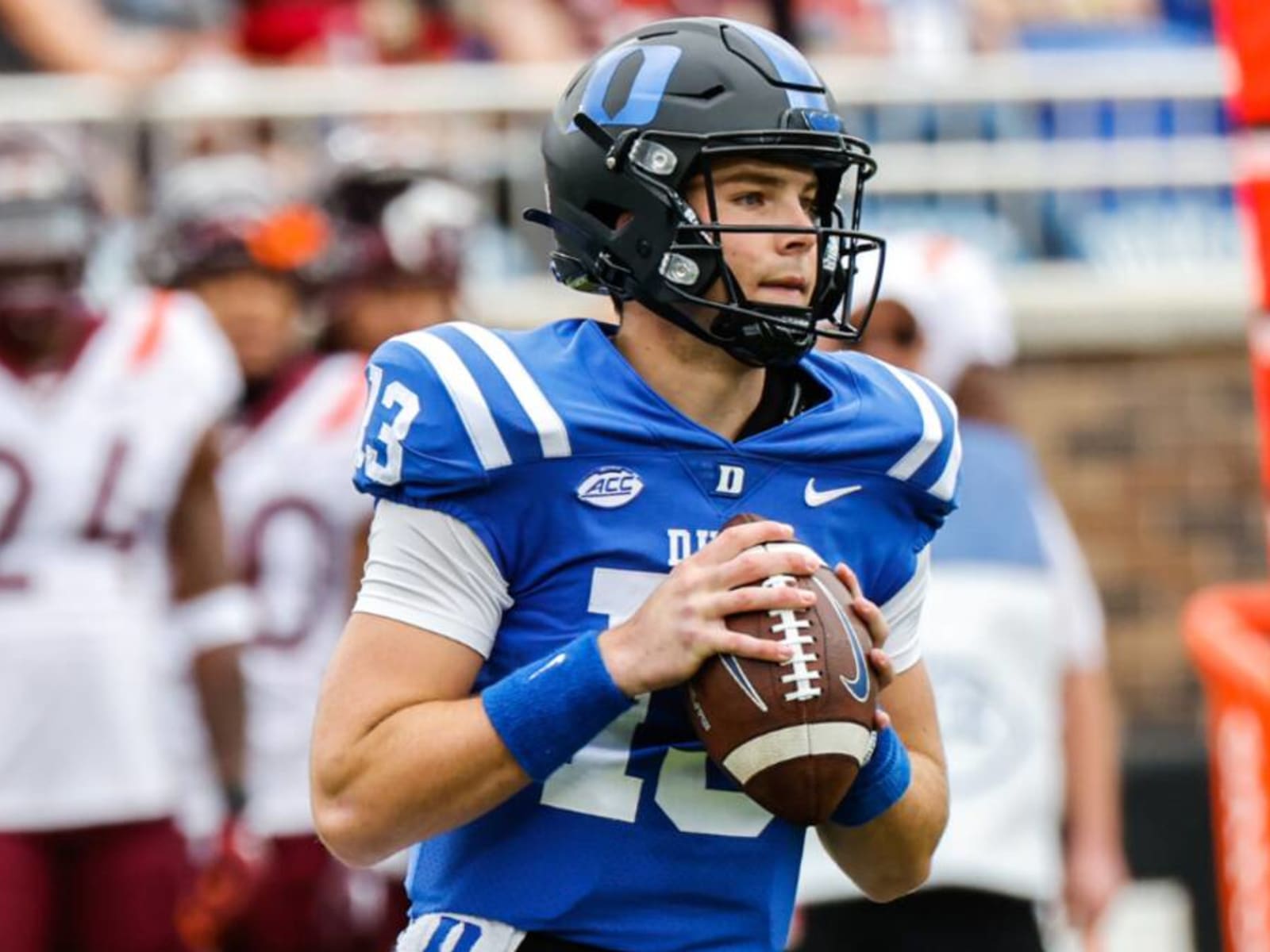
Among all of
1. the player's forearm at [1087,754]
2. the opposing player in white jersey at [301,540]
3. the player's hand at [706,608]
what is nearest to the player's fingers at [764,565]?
the player's hand at [706,608]

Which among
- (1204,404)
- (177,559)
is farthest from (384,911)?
(1204,404)

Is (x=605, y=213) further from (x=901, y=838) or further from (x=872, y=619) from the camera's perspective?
(x=901, y=838)

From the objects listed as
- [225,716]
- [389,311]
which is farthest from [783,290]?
[389,311]

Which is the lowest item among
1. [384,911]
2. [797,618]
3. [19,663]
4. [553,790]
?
[384,911]

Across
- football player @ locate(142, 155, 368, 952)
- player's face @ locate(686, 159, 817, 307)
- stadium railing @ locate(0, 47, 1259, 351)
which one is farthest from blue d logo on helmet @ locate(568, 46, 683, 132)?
stadium railing @ locate(0, 47, 1259, 351)

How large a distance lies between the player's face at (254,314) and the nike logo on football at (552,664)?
12.4ft

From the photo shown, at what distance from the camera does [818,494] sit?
2980 mm

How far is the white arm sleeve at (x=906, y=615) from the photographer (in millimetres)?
3098

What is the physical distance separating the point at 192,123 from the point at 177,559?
3.60 meters

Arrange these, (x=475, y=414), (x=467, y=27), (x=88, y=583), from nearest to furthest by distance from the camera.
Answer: (x=475, y=414)
(x=88, y=583)
(x=467, y=27)

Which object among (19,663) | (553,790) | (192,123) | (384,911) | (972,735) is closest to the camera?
(553,790)

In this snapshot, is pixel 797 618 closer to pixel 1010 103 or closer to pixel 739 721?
pixel 739 721

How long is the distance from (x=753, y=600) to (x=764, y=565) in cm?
4

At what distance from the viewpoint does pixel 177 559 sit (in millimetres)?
5602
